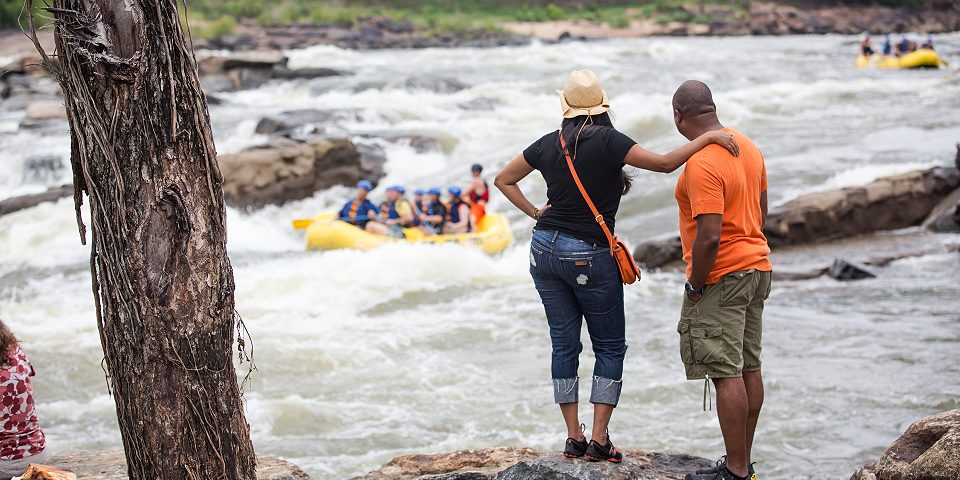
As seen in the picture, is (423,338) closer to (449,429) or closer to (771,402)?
(449,429)

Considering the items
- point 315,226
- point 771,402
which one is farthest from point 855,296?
point 315,226

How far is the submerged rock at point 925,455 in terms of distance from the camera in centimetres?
391

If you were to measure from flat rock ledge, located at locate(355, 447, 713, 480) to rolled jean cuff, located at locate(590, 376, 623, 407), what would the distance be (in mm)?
247

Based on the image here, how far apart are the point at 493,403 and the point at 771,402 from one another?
2.04 meters

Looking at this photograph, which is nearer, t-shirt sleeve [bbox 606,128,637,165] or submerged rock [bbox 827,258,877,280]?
t-shirt sleeve [bbox 606,128,637,165]

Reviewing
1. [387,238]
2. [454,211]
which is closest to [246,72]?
[454,211]

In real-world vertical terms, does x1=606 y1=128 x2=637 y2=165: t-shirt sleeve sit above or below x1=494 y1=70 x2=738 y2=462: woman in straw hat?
above

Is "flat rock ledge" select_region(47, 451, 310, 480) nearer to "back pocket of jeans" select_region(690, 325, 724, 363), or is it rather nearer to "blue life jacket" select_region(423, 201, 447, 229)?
"back pocket of jeans" select_region(690, 325, 724, 363)

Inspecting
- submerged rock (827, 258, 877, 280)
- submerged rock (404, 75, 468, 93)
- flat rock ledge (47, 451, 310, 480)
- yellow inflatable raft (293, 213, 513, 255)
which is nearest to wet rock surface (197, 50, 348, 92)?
submerged rock (404, 75, 468, 93)

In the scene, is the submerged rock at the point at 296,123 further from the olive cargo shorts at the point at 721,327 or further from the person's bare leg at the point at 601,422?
the olive cargo shorts at the point at 721,327

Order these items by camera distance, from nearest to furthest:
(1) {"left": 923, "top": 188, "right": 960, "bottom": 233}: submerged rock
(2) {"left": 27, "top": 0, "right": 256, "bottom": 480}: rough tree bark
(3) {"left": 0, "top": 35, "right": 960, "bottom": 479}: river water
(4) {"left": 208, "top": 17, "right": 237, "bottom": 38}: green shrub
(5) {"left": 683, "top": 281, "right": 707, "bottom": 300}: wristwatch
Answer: (2) {"left": 27, "top": 0, "right": 256, "bottom": 480}: rough tree bark
(5) {"left": 683, "top": 281, "right": 707, "bottom": 300}: wristwatch
(3) {"left": 0, "top": 35, "right": 960, "bottom": 479}: river water
(1) {"left": 923, "top": 188, "right": 960, "bottom": 233}: submerged rock
(4) {"left": 208, "top": 17, "right": 237, "bottom": 38}: green shrub

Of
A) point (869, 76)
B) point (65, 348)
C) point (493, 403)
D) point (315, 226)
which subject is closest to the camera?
point (493, 403)

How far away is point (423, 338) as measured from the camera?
9.88 meters

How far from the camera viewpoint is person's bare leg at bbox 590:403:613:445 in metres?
4.24
